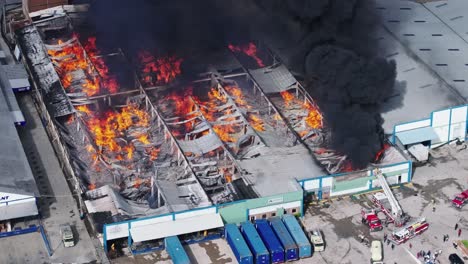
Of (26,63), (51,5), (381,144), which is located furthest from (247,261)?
(51,5)

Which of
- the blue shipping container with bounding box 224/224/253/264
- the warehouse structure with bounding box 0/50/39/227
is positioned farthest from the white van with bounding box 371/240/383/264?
the warehouse structure with bounding box 0/50/39/227

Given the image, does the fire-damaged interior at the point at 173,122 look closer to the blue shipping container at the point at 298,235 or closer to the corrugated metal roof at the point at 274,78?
the corrugated metal roof at the point at 274,78

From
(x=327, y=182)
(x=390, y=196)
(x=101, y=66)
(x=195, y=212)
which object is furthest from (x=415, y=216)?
(x=101, y=66)

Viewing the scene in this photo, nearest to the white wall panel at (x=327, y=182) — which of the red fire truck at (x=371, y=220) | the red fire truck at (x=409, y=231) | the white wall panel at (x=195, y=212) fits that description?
the red fire truck at (x=371, y=220)

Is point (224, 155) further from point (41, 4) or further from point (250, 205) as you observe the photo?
point (41, 4)

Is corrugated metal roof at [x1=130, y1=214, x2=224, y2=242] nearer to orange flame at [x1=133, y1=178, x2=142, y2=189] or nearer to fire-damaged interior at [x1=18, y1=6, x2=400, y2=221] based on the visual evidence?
fire-damaged interior at [x1=18, y1=6, x2=400, y2=221]
